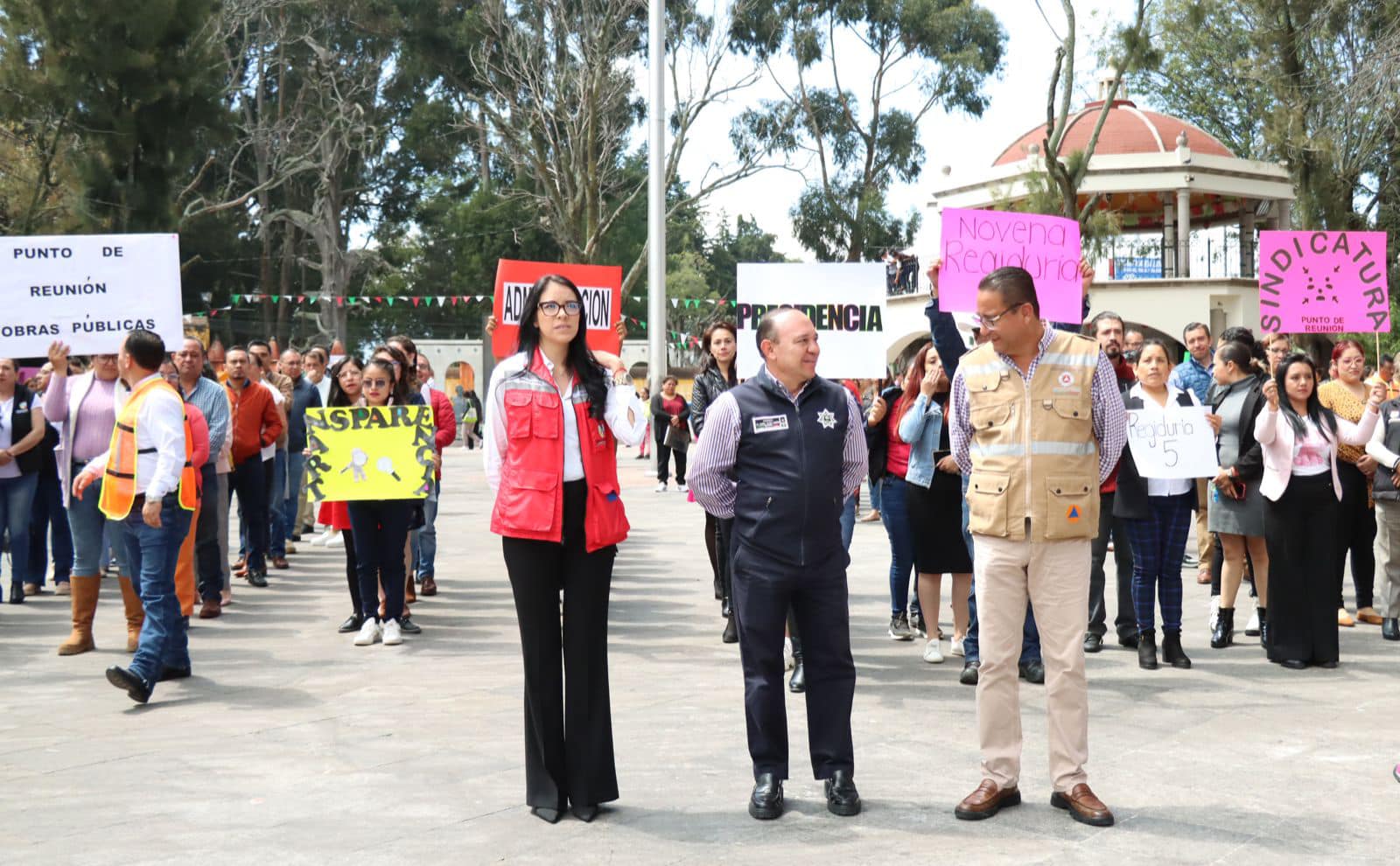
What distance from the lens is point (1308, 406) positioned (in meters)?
8.02

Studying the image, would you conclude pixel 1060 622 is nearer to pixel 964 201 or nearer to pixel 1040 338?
pixel 1040 338

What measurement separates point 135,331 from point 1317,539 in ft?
21.7

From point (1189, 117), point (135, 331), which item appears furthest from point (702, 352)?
point (1189, 117)

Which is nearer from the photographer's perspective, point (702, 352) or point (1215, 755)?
point (1215, 755)

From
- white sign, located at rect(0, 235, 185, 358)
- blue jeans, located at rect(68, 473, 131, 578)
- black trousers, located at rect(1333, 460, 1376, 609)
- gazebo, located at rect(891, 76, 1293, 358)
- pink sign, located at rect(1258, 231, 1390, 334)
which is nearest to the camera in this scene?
blue jeans, located at rect(68, 473, 131, 578)

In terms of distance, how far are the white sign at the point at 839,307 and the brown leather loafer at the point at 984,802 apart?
4246mm

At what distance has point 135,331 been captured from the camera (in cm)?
752

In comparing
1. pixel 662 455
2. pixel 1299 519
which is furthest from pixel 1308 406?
pixel 662 455

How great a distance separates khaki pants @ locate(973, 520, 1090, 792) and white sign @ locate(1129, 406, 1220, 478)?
9.33ft

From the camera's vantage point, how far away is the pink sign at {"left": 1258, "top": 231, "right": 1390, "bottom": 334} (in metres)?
10.3

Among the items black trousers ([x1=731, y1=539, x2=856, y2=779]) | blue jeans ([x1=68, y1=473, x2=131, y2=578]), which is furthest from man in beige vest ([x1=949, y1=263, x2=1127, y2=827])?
blue jeans ([x1=68, y1=473, x2=131, y2=578])

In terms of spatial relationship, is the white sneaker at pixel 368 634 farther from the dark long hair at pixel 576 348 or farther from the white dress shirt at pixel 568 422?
the dark long hair at pixel 576 348

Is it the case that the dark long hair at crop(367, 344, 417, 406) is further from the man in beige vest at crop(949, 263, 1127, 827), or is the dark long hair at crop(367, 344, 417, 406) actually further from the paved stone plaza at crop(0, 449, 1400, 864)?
the man in beige vest at crop(949, 263, 1127, 827)

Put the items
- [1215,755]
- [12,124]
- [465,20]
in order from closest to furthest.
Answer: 1. [1215,755]
2. [12,124]
3. [465,20]
